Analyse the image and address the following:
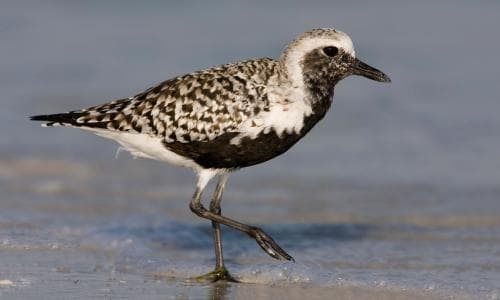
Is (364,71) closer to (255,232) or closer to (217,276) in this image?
(255,232)

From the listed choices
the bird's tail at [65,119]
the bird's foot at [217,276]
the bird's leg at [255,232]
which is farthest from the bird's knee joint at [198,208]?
the bird's tail at [65,119]

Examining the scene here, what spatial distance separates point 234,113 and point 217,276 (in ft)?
4.32

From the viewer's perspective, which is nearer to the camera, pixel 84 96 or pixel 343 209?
pixel 343 209

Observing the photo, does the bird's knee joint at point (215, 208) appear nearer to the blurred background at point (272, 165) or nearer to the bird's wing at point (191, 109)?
the blurred background at point (272, 165)

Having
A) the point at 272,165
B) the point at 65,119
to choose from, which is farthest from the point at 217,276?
the point at 272,165

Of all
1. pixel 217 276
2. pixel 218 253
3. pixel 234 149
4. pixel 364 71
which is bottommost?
pixel 217 276

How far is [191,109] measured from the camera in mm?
8938

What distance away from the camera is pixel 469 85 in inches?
639

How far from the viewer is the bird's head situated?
8.95 meters

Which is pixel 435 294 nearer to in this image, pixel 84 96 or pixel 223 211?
pixel 223 211

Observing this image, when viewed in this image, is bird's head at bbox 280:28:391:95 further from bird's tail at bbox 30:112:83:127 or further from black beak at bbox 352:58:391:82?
bird's tail at bbox 30:112:83:127

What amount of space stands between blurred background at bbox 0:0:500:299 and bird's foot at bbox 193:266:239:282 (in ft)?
0.75

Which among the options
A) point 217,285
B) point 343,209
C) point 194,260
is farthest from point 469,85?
point 217,285

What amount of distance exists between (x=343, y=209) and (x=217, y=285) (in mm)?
3336
